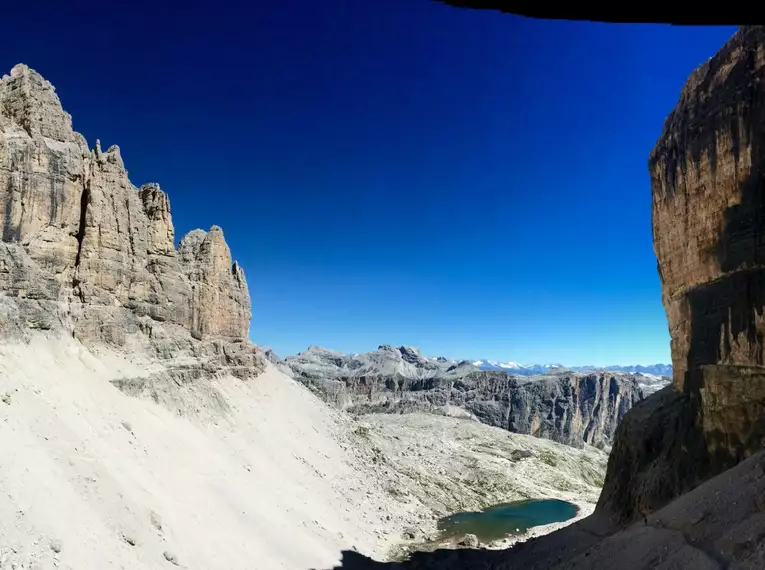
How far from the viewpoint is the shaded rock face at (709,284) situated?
66.7ft

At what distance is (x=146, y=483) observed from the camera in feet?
89.8

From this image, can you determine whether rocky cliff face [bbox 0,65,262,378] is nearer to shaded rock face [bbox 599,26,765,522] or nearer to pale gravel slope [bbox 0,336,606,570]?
pale gravel slope [bbox 0,336,606,570]

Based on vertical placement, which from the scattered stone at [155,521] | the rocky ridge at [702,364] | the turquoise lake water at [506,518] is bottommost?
the turquoise lake water at [506,518]

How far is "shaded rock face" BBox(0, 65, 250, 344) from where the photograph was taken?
109ft

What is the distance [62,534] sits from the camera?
65.0ft

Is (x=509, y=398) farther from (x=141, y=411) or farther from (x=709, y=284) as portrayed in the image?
(x=709, y=284)

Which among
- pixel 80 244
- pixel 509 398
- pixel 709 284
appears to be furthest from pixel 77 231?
pixel 509 398

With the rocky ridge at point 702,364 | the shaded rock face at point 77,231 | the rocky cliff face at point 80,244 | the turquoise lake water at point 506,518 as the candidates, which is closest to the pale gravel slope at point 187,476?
the turquoise lake water at point 506,518

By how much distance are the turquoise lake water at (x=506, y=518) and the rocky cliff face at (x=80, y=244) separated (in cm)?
2875

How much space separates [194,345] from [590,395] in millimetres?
121300

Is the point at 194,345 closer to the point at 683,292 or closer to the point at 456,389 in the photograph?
the point at 683,292

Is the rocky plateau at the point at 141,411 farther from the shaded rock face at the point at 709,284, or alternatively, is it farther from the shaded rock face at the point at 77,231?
the shaded rock face at the point at 709,284

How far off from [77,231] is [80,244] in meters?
1.00

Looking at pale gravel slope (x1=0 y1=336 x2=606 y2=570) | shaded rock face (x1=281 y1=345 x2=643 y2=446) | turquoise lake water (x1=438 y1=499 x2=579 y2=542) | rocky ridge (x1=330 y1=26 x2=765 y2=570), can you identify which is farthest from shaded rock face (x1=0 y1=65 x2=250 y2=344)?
shaded rock face (x1=281 y1=345 x2=643 y2=446)
